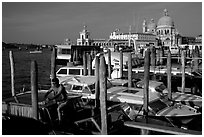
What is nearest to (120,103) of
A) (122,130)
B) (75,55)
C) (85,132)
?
(122,130)

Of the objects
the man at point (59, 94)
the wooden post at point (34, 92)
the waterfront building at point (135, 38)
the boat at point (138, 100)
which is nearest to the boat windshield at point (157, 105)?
the boat at point (138, 100)

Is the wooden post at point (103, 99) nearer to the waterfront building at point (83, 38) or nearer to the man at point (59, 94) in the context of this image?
the man at point (59, 94)

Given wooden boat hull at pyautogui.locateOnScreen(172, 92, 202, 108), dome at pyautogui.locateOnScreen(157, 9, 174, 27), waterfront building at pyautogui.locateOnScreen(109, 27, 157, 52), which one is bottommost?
wooden boat hull at pyautogui.locateOnScreen(172, 92, 202, 108)

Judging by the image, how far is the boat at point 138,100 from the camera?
10078 mm

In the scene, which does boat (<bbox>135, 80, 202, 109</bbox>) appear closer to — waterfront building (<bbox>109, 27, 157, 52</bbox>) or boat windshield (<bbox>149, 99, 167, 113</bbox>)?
boat windshield (<bbox>149, 99, 167, 113</bbox>)

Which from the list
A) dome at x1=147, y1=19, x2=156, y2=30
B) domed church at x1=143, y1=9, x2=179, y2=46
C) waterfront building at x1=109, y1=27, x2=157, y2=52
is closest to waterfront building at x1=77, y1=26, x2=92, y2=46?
waterfront building at x1=109, y1=27, x2=157, y2=52

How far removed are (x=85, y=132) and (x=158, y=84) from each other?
5.76 metres

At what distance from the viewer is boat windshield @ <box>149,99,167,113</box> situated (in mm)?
10315

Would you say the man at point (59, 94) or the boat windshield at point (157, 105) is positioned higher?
the man at point (59, 94)

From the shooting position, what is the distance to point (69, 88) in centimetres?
1286

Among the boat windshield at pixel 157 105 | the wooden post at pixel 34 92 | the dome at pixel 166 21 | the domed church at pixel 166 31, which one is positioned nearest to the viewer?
the wooden post at pixel 34 92

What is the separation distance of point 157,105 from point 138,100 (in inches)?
31.0

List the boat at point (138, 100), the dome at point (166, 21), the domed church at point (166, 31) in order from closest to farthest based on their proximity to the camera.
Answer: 1. the boat at point (138, 100)
2. the domed church at point (166, 31)
3. the dome at point (166, 21)

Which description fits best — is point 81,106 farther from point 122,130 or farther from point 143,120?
point 143,120
